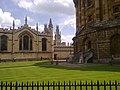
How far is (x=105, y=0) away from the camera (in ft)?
120

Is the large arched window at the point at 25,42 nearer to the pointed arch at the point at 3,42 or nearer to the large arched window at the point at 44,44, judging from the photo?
the pointed arch at the point at 3,42

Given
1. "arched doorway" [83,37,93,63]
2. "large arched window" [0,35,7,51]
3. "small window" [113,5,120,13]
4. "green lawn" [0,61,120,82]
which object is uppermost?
"small window" [113,5,120,13]

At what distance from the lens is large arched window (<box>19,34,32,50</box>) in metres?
66.7

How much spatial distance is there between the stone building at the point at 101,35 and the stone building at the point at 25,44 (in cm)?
2790

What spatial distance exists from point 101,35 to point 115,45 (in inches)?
116

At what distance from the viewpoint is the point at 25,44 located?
67375 millimetres

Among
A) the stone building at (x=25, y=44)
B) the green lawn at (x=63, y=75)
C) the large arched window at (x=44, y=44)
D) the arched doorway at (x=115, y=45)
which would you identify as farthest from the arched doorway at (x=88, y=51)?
the large arched window at (x=44, y=44)

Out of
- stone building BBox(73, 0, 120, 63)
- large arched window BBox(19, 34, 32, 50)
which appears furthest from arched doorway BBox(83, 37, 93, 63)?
large arched window BBox(19, 34, 32, 50)

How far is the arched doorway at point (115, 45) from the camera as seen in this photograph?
32469 mm

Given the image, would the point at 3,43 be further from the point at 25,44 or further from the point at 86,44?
the point at 86,44

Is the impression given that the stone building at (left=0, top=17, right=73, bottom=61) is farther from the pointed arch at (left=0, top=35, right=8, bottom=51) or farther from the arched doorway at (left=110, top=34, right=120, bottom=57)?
the arched doorway at (left=110, top=34, right=120, bottom=57)

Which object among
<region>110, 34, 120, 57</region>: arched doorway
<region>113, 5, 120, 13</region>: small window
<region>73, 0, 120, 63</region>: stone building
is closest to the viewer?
<region>110, 34, 120, 57</region>: arched doorway

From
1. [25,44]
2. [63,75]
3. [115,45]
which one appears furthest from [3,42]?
[63,75]

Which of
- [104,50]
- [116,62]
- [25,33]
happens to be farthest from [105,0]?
[25,33]
